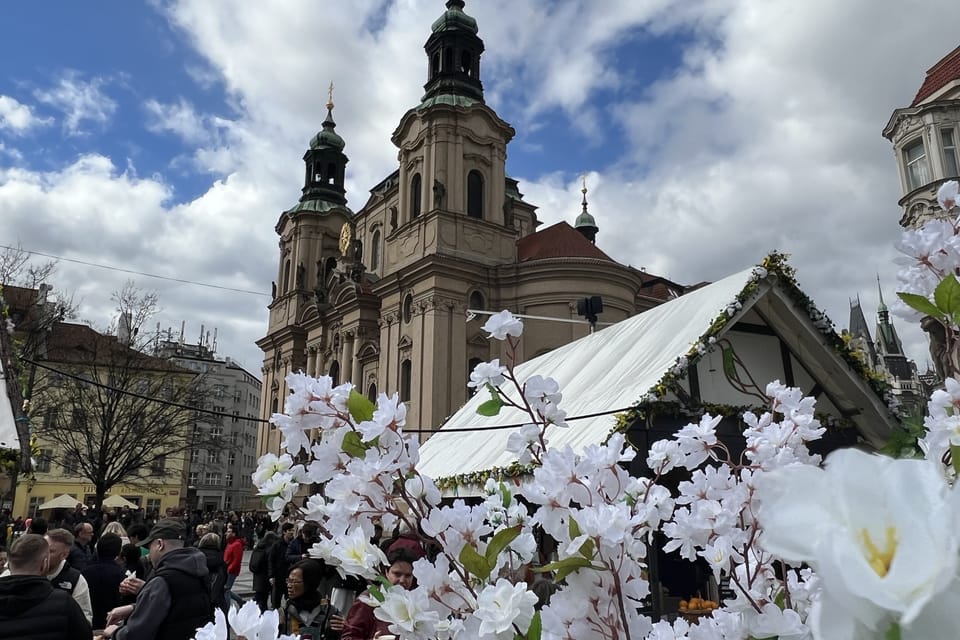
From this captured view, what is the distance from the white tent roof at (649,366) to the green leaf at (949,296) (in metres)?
6.36

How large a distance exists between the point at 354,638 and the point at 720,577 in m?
2.73

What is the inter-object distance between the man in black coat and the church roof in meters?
27.7

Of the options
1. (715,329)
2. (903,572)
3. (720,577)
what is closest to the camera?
(903,572)

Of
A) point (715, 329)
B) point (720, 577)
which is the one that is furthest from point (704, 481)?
point (715, 329)

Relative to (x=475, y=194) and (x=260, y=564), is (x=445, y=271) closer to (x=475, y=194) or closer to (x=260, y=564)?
(x=475, y=194)

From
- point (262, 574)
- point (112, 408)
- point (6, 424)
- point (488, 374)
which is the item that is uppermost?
point (112, 408)

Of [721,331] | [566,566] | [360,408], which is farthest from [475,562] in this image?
[721,331]

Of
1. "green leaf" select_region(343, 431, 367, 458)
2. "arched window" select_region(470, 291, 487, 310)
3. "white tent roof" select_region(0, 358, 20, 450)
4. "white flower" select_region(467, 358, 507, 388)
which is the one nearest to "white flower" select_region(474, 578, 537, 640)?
"green leaf" select_region(343, 431, 367, 458)

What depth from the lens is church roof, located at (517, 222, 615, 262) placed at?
34.9m

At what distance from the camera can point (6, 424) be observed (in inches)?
303

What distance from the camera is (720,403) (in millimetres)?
9258

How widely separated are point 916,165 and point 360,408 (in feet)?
77.6

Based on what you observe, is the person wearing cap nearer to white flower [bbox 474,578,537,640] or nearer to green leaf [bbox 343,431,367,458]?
green leaf [bbox 343,431,367,458]

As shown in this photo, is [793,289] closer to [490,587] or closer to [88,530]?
[490,587]
